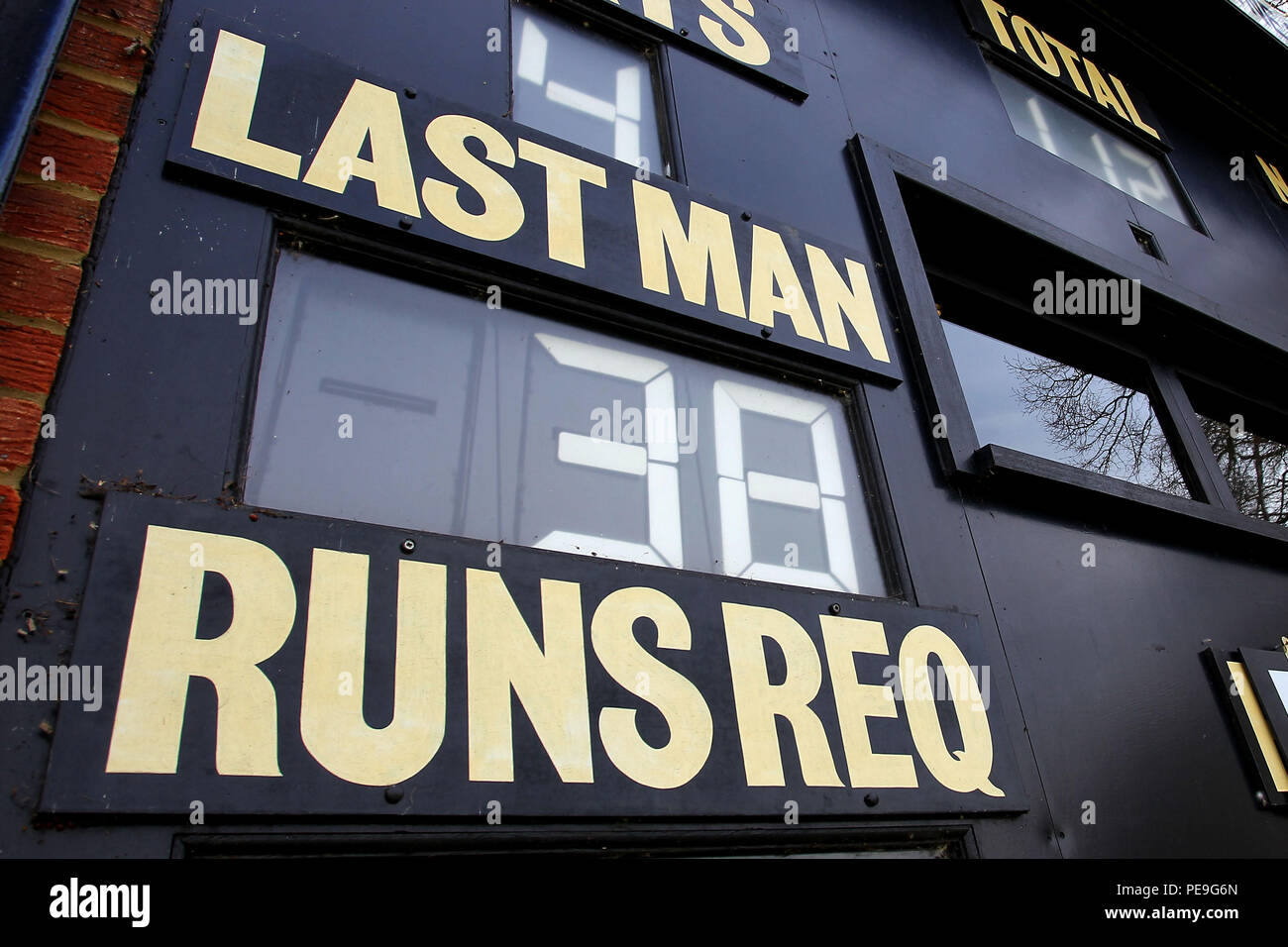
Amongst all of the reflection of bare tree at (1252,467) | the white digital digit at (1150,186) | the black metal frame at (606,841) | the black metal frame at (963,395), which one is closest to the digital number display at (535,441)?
the black metal frame at (963,395)

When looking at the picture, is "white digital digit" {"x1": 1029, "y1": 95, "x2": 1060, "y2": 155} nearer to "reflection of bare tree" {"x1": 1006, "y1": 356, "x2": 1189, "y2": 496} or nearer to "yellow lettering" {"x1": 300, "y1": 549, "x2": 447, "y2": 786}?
"reflection of bare tree" {"x1": 1006, "y1": 356, "x2": 1189, "y2": 496}

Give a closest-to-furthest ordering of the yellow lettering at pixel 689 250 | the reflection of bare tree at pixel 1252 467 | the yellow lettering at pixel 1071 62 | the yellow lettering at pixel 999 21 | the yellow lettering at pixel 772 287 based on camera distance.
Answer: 1. the yellow lettering at pixel 689 250
2. the yellow lettering at pixel 772 287
3. the reflection of bare tree at pixel 1252 467
4. the yellow lettering at pixel 999 21
5. the yellow lettering at pixel 1071 62

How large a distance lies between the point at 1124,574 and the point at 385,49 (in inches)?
154

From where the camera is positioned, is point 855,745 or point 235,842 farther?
point 855,745

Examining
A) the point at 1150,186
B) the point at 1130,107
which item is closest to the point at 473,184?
the point at 1150,186

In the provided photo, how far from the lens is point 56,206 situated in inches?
93.1

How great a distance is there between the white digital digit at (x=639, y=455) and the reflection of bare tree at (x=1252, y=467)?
460 centimetres

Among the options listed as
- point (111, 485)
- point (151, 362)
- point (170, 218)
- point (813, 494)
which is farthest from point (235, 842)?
point (813, 494)

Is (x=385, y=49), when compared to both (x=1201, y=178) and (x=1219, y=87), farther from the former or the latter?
(x=1219, y=87)

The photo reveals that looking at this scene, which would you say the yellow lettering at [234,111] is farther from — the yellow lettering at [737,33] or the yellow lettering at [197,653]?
the yellow lettering at [737,33]

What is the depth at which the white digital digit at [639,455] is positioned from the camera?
2855 mm

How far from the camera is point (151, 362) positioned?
2.33 m

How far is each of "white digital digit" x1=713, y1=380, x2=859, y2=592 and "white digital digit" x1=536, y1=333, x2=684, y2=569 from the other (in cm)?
20

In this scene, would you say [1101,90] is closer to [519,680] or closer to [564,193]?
[564,193]
